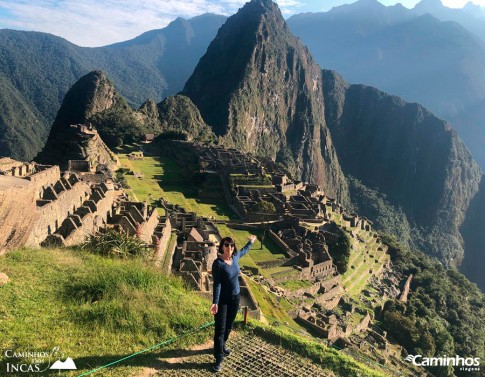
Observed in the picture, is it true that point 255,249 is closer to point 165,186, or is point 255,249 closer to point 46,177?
point 165,186

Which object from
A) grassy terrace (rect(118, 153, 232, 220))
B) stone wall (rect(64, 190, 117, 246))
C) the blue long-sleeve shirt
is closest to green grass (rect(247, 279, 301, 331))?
stone wall (rect(64, 190, 117, 246))

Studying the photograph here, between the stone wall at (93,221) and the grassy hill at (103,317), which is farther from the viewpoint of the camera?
the stone wall at (93,221)

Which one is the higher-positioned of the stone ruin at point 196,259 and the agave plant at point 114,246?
the agave plant at point 114,246

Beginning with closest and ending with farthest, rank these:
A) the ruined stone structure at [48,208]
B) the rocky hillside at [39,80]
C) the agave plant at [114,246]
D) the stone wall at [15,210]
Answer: the stone wall at [15,210] → the ruined stone structure at [48,208] → the agave plant at [114,246] → the rocky hillside at [39,80]

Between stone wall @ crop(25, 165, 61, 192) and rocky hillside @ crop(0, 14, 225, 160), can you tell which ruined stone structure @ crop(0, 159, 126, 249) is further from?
rocky hillside @ crop(0, 14, 225, 160)

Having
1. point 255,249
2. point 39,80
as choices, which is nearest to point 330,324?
point 255,249

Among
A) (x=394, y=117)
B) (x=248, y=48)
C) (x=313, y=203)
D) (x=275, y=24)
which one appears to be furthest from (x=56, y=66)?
(x=394, y=117)

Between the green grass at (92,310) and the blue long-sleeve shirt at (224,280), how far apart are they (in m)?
1.34

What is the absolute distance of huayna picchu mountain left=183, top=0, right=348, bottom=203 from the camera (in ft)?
449

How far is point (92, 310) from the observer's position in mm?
7043

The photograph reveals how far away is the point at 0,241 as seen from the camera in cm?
795

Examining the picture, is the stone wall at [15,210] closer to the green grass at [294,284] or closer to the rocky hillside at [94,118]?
the green grass at [294,284]

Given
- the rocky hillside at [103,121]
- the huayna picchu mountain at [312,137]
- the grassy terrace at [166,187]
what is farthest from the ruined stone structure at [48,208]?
the huayna picchu mountain at [312,137]

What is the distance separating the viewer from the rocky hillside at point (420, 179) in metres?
136
